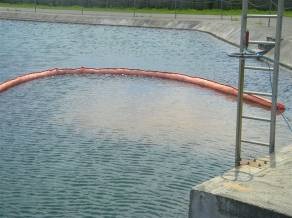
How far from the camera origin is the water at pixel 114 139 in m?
11.6

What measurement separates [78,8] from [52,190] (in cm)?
6266

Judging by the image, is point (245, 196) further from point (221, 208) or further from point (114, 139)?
point (114, 139)

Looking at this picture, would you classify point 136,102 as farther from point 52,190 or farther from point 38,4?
point 38,4

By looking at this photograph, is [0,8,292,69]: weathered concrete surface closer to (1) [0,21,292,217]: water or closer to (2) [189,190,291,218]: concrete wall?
(1) [0,21,292,217]: water

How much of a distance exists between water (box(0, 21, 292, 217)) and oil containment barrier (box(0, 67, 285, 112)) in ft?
1.72

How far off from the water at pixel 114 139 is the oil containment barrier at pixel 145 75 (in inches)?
20.7

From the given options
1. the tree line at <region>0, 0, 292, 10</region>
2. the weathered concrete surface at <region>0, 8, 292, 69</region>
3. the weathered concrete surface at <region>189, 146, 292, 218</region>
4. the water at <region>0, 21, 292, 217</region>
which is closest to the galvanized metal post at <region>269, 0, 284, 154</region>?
the weathered concrete surface at <region>189, 146, 292, 218</region>

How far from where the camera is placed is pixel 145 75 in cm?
2864

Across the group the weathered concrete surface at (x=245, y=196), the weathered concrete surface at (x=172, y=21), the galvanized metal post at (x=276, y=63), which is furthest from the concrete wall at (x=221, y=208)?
the weathered concrete surface at (x=172, y=21)

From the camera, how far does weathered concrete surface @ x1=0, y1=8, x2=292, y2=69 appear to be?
1687 inches

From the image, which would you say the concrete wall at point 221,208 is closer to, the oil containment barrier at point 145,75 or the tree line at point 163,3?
the oil containment barrier at point 145,75

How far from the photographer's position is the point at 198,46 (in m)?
40.9

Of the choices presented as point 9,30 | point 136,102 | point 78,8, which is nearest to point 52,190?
point 136,102

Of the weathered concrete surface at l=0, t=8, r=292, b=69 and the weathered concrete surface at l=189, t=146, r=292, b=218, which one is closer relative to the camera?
the weathered concrete surface at l=189, t=146, r=292, b=218
